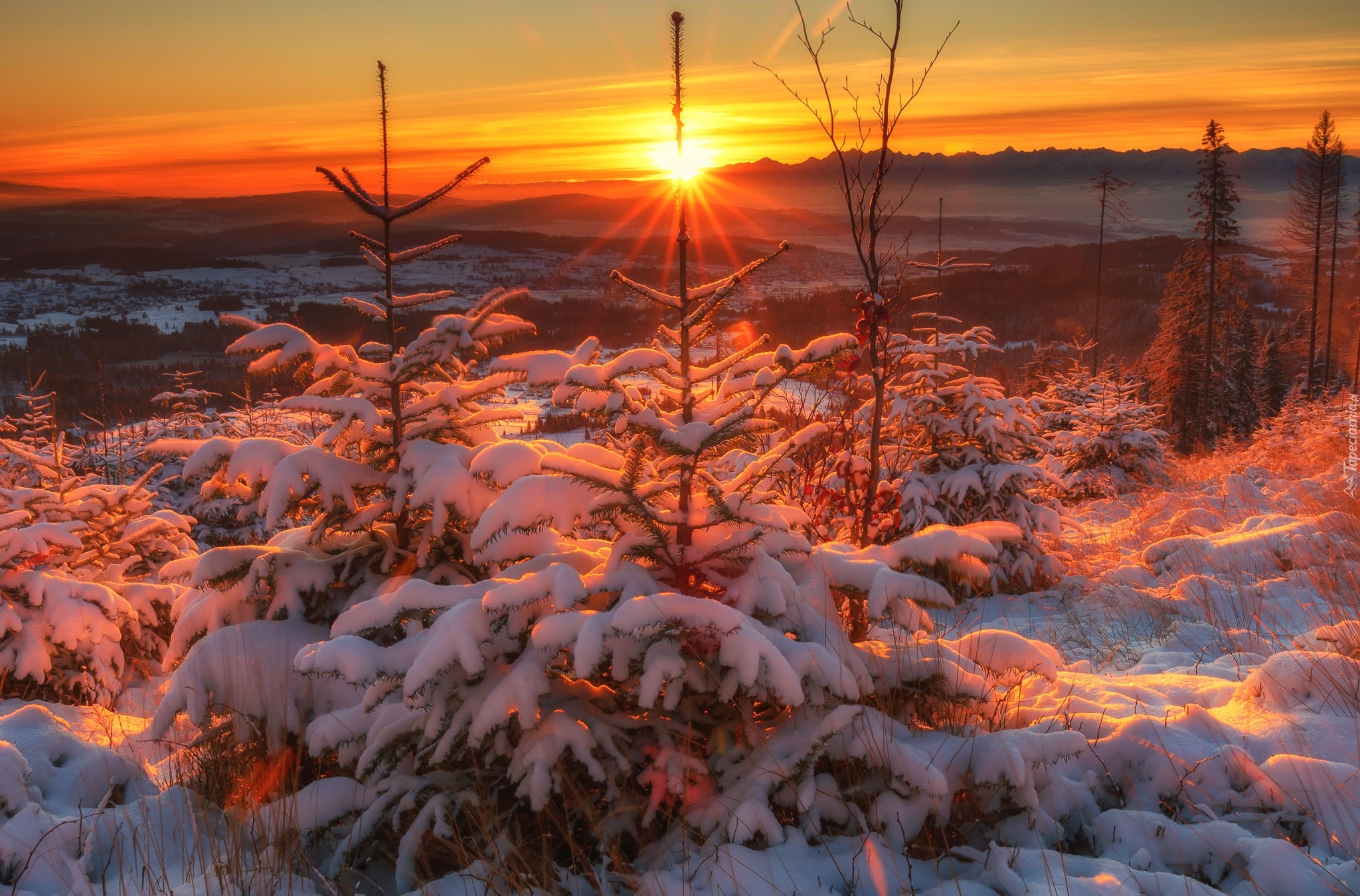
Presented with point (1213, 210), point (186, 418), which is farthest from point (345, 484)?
point (1213, 210)

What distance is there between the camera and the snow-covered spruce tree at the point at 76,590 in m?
5.21

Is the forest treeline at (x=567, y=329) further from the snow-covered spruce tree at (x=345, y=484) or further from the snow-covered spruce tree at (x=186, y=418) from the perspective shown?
the snow-covered spruce tree at (x=186, y=418)

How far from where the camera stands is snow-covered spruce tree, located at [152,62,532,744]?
3359 mm

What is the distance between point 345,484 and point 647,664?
2126 millimetres

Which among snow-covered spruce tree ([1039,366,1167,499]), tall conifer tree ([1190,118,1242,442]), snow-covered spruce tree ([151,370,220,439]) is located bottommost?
snow-covered spruce tree ([1039,366,1167,499])

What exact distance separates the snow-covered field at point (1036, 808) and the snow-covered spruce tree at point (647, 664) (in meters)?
0.13

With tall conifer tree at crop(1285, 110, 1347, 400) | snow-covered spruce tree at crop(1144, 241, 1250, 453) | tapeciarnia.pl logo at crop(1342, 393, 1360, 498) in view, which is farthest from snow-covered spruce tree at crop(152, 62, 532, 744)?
tall conifer tree at crop(1285, 110, 1347, 400)

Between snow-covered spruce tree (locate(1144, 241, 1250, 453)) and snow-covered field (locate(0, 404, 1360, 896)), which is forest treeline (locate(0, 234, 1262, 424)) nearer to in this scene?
snow-covered field (locate(0, 404, 1360, 896))

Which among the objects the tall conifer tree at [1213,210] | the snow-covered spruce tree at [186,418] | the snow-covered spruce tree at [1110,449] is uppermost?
the tall conifer tree at [1213,210]

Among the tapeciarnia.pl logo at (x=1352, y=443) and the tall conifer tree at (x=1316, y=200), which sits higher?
the tall conifer tree at (x=1316, y=200)

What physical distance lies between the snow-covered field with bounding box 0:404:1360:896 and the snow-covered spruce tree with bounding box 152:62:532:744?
378 mm

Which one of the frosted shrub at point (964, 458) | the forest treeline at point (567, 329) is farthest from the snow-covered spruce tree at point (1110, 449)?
the frosted shrub at point (964, 458)

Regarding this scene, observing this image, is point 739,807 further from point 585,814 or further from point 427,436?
point 427,436

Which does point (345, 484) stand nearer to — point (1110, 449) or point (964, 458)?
point (964, 458)
